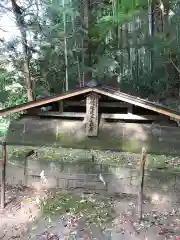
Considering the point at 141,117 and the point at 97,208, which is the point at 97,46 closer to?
the point at 141,117

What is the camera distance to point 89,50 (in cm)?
1855

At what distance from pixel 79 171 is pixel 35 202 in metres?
1.46

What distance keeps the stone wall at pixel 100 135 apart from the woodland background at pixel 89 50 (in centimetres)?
427

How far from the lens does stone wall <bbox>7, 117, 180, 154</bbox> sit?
9.48 meters

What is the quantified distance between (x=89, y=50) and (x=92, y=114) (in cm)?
972

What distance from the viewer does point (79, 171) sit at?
8852 millimetres

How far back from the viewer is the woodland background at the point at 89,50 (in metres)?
16.1

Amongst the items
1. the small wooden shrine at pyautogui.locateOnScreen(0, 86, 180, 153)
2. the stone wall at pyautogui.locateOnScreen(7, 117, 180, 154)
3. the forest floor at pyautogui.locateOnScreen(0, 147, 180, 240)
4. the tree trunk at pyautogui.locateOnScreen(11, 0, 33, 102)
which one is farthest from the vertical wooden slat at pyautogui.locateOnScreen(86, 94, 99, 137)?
the tree trunk at pyautogui.locateOnScreen(11, 0, 33, 102)

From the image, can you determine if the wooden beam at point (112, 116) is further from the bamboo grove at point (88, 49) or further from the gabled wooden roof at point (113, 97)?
the bamboo grove at point (88, 49)

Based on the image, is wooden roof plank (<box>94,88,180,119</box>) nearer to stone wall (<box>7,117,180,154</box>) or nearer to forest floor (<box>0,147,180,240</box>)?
stone wall (<box>7,117,180,154</box>)

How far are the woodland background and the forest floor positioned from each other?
6.54 meters

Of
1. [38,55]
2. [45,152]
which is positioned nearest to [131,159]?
[45,152]

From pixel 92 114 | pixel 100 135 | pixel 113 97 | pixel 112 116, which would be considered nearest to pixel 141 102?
pixel 113 97

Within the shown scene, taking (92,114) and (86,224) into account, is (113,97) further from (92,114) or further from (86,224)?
(86,224)
